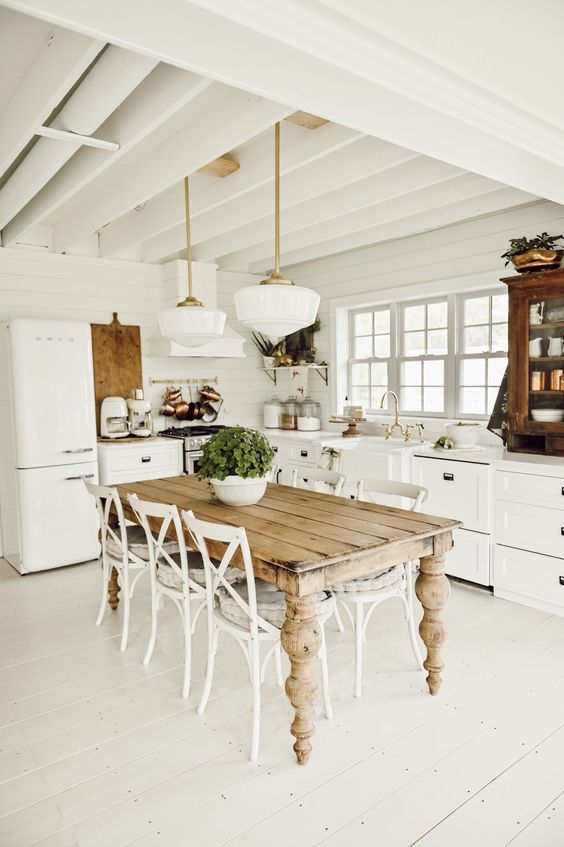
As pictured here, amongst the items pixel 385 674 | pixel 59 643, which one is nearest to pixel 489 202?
pixel 385 674

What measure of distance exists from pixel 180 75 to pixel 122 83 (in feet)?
0.79

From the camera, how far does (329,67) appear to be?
1500mm

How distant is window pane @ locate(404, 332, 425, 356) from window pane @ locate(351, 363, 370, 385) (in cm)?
52

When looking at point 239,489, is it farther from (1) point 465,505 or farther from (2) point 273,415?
(2) point 273,415

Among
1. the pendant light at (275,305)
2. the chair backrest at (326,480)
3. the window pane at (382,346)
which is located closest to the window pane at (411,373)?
the window pane at (382,346)

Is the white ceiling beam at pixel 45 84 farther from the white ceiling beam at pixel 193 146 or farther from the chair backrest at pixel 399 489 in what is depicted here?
the chair backrest at pixel 399 489

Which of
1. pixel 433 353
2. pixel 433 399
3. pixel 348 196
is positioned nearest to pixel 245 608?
pixel 348 196

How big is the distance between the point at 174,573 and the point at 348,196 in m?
2.74

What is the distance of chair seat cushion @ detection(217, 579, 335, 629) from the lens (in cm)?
246

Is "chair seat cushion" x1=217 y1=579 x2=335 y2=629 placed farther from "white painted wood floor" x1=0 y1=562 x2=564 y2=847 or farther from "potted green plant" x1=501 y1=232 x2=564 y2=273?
"potted green plant" x1=501 y1=232 x2=564 y2=273

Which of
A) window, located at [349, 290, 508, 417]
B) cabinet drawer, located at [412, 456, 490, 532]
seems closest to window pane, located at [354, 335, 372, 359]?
window, located at [349, 290, 508, 417]

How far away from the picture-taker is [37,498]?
178 inches

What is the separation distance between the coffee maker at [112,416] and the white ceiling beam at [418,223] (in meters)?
2.11

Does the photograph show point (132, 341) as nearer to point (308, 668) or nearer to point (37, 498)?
point (37, 498)
